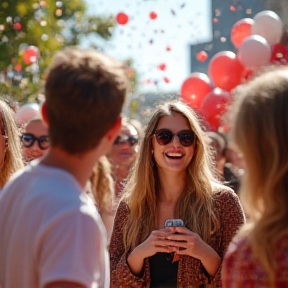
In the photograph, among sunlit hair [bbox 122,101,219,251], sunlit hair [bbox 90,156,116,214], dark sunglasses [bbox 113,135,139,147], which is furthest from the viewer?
dark sunglasses [bbox 113,135,139,147]

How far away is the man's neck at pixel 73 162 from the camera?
1.66m

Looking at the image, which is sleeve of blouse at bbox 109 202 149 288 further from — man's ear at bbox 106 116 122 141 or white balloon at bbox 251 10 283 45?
white balloon at bbox 251 10 283 45

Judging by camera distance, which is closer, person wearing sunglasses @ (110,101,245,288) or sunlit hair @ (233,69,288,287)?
sunlit hair @ (233,69,288,287)

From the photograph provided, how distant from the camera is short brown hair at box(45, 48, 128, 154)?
5.27ft

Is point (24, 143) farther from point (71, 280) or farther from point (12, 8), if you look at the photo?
point (12, 8)

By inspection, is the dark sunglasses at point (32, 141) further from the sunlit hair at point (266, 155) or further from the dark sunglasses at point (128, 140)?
the sunlit hair at point (266, 155)

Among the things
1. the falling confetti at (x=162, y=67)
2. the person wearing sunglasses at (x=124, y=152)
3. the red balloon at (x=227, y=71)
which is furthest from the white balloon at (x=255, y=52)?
the person wearing sunglasses at (x=124, y=152)

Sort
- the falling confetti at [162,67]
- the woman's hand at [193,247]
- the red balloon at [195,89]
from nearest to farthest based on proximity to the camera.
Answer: the woman's hand at [193,247], the red balloon at [195,89], the falling confetti at [162,67]

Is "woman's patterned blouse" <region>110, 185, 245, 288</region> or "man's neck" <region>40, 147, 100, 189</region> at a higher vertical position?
"man's neck" <region>40, 147, 100, 189</region>

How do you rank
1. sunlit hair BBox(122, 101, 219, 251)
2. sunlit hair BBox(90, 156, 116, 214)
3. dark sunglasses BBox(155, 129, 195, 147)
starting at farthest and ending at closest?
sunlit hair BBox(90, 156, 116, 214) → dark sunglasses BBox(155, 129, 195, 147) → sunlit hair BBox(122, 101, 219, 251)

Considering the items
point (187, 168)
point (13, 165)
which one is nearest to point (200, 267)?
point (187, 168)

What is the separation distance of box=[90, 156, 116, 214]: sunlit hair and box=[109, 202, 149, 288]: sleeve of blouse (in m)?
1.13

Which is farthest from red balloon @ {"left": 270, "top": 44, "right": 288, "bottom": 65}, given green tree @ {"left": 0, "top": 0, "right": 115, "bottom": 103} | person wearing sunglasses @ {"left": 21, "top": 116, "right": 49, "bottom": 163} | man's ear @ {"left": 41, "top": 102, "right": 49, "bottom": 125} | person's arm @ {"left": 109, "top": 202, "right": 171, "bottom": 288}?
green tree @ {"left": 0, "top": 0, "right": 115, "bottom": 103}

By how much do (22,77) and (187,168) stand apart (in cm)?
1247
